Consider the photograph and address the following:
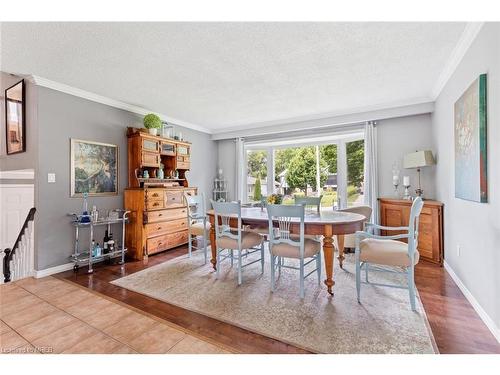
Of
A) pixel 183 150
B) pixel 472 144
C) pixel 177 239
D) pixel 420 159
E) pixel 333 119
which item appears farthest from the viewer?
pixel 183 150

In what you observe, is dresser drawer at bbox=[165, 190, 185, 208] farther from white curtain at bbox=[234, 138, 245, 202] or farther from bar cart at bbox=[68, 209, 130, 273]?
white curtain at bbox=[234, 138, 245, 202]

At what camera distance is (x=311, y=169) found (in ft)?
17.1

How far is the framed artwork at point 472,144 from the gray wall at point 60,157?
4.53m

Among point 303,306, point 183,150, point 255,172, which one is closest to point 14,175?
point 183,150

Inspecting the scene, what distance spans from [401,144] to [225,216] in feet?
11.1

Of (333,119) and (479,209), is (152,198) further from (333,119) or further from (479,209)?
(479,209)

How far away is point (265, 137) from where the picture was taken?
18.1 ft

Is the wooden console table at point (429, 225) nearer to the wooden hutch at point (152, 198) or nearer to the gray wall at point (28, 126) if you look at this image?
the wooden hutch at point (152, 198)

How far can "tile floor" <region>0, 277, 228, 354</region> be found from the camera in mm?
1696

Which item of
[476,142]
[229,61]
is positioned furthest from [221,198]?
[476,142]

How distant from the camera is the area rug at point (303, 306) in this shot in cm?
176

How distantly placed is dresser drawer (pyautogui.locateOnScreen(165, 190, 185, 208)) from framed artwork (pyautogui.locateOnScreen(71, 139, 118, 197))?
0.80 metres

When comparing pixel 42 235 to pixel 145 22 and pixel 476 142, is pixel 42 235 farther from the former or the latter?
pixel 476 142
